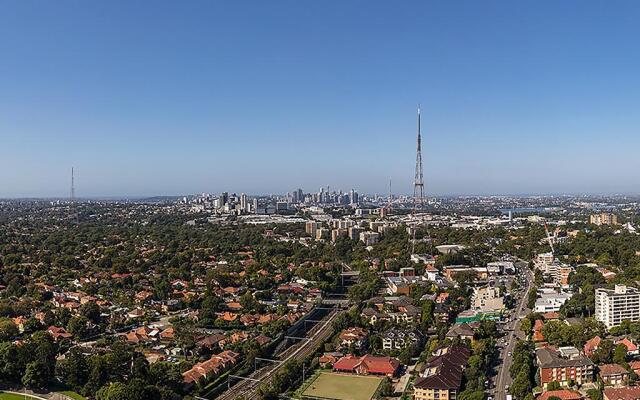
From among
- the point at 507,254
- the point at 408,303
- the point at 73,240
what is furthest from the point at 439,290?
the point at 73,240

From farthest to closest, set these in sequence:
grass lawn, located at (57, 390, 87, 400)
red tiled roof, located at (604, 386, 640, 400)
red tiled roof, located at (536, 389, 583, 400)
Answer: grass lawn, located at (57, 390, 87, 400), red tiled roof, located at (536, 389, 583, 400), red tiled roof, located at (604, 386, 640, 400)

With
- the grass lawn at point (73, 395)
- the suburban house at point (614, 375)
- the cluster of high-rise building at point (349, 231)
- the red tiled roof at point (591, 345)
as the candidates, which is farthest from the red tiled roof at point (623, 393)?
the cluster of high-rise building at point (349, 231)

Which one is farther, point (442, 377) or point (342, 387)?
point (342, 387)

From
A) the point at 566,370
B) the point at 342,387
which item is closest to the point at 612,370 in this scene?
the point at 566,370

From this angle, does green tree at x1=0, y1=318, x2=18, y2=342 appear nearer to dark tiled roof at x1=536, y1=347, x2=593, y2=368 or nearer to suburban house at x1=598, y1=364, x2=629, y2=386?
dark tiled roof at x1=536, y1=347, x2=593, y2=368

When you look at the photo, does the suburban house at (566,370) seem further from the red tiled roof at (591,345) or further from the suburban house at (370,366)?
the suburban house at (370,366)

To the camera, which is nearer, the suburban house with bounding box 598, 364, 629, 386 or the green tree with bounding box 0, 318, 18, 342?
the suburban house with bounding box 598, 364, 629, 386

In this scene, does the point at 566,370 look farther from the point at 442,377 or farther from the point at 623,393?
the point at 442,377

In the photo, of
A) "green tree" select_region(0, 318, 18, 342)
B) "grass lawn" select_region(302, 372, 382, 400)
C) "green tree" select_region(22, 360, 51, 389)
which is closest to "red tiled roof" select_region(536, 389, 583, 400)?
"grass lawn" select_region(302, 372, 382, 400)
